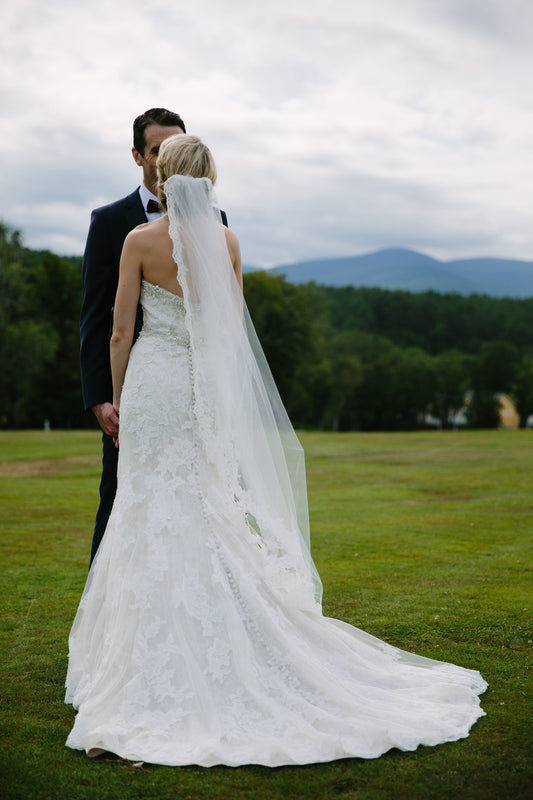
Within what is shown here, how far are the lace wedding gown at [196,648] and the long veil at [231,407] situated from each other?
6cm

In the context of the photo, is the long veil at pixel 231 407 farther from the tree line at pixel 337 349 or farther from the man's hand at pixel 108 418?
the tree line at pixel 337 349

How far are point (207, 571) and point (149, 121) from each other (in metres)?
2.69

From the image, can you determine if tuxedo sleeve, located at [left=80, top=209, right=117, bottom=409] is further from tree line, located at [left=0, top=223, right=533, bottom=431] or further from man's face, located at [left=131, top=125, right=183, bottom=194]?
tree line, located at [left=0, top=223, right=533, bottom=431]

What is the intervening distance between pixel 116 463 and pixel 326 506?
300 inches

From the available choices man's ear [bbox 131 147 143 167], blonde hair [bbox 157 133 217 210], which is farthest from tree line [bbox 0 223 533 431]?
blonde hair [bbox 157 133 217 210]

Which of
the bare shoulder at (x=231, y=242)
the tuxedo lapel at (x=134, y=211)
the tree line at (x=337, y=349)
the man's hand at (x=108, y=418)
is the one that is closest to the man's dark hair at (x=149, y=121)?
the tuxedo lapel at (x=134, y=211)

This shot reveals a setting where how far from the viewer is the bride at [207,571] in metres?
3.43

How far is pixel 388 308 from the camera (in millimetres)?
108000

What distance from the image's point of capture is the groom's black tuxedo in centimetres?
440

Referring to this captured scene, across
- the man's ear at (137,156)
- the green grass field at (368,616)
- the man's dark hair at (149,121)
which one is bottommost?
the green grass field at (368,616)

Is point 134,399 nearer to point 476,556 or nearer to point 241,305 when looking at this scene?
point 241,305

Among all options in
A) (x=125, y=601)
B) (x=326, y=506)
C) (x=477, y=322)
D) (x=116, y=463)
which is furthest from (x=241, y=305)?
(x=477, y=322)

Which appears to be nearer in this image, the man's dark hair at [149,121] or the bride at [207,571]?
the bride at [207,571]

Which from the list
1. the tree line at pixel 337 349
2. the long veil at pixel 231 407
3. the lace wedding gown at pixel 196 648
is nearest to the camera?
the lace wedding gown at pixel 196 648
